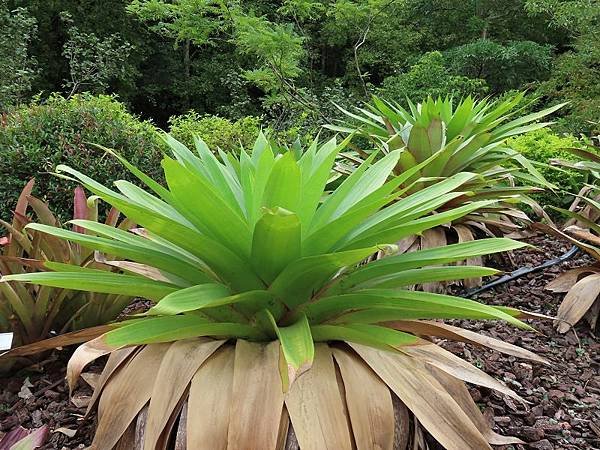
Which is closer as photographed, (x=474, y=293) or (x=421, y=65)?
(x=474, y=293)

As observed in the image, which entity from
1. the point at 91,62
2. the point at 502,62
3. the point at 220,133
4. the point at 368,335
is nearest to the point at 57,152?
the point at 220,133

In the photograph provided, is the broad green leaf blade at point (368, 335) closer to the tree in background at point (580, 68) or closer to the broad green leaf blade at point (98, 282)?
the broad green leaf blade at point (98, 282)

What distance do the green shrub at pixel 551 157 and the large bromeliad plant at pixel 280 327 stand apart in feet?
10.1

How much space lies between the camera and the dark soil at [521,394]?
1823 mm

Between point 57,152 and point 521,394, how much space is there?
329cm

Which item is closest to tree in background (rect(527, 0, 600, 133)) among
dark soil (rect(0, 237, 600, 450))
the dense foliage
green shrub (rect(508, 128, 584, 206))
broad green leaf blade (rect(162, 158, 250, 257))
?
the dense foliage

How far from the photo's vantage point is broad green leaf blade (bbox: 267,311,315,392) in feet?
4.00

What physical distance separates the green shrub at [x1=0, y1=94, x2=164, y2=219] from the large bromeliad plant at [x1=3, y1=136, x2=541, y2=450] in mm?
2355

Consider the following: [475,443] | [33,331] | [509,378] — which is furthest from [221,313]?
[509,378]

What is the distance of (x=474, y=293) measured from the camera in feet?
9.79

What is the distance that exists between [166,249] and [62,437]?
2.50 ft

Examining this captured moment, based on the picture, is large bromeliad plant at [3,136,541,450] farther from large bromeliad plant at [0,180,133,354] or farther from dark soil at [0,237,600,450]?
large bromeliad plant at [0,180,133,354]

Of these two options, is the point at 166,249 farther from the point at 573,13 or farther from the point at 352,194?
the point at 573,13

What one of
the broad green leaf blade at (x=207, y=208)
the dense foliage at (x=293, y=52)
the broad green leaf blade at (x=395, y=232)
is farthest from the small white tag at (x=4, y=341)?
the dense foliage at (x=293, y=52)
